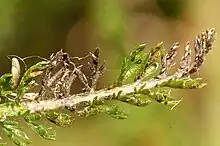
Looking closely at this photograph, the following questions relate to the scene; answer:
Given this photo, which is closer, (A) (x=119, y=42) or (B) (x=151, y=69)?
(B) (x=151, y=69)

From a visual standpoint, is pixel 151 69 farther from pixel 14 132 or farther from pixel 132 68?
pixel 14 132

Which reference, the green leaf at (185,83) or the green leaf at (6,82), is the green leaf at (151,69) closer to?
the green leaf at (185,83)

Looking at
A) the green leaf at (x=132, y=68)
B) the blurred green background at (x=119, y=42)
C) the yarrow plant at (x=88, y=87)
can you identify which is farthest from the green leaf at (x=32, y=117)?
the blurred green background at (x=119, y=42)

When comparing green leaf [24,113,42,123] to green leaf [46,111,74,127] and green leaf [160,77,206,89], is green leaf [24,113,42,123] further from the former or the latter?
green leaf [160,77,206,89]

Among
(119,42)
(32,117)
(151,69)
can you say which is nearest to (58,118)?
(32,117)

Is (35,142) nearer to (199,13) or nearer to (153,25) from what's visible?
(153,25)

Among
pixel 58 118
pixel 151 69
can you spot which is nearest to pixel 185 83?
pixel 151 69

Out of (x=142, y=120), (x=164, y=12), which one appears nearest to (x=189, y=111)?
(x=142, y=120)
